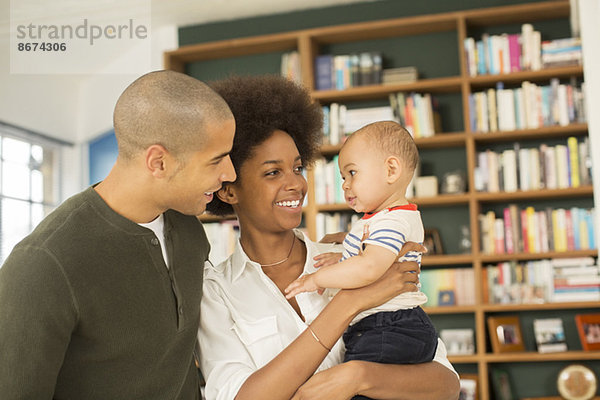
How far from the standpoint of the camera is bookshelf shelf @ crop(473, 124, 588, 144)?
4613 mm

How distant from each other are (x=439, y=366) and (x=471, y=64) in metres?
3.52

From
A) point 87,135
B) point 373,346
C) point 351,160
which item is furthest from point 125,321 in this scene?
point 87,135

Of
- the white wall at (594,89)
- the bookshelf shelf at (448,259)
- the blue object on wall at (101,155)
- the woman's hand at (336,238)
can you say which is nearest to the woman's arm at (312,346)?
the woman's hand at (336,238)

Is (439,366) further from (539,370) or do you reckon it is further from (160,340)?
(539,370)

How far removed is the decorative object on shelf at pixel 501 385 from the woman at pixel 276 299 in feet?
9.75

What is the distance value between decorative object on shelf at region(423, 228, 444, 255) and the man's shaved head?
3.57m

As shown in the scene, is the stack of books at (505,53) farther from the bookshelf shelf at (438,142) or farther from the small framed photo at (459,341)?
the small framed photo at (459,341)

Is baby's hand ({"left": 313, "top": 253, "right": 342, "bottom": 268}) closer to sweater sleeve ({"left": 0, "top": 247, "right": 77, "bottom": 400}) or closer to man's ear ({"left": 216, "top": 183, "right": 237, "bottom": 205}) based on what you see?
man's ear ({"left": 216, "top": 183, "right": 237, "bottom": 205})

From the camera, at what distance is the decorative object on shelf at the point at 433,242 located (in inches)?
194

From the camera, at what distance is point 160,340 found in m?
1.55

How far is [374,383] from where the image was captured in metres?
1.58

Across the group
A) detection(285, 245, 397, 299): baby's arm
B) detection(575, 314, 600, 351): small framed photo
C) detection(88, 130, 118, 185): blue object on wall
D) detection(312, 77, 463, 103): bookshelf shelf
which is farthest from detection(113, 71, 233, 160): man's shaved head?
detection(88, 130, 118, 185): blue object on wall

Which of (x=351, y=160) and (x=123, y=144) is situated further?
(x=351, y=160)

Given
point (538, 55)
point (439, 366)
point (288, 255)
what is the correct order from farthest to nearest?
point (538, 55) < point (288, 255) < point (439, 366)
